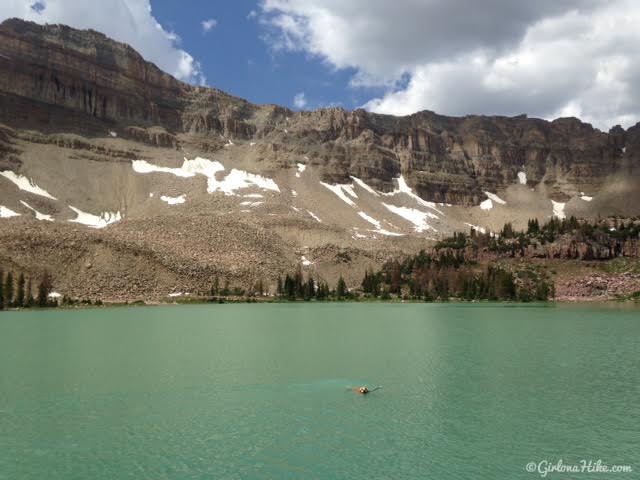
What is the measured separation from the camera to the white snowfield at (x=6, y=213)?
444 feet

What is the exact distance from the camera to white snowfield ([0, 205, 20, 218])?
444ft

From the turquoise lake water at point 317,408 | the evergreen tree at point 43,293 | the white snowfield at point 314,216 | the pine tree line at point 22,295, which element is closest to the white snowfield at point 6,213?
the pine tree line at point 22,295

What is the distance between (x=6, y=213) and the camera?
136750 mm

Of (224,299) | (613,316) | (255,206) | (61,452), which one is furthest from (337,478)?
(255,206)

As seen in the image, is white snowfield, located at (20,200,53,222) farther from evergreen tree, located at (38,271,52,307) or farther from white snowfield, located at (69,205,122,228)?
evergreen tree, located at (38,271,52,307)

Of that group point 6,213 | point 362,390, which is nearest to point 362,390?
point 362,390

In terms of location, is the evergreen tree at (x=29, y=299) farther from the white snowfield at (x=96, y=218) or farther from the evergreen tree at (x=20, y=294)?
the white snowfield at (x=96, y=218)

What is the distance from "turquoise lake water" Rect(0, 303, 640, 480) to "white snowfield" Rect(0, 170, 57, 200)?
126 meters

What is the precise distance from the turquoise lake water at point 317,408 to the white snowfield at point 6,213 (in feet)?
351

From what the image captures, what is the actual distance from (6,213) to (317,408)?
5333 inches

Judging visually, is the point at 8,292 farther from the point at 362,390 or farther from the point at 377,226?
the point at 377,226

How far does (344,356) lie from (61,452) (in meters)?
19.2

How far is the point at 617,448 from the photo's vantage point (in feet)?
56.6

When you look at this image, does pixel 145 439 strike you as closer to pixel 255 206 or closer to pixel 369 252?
pixel 369 252
